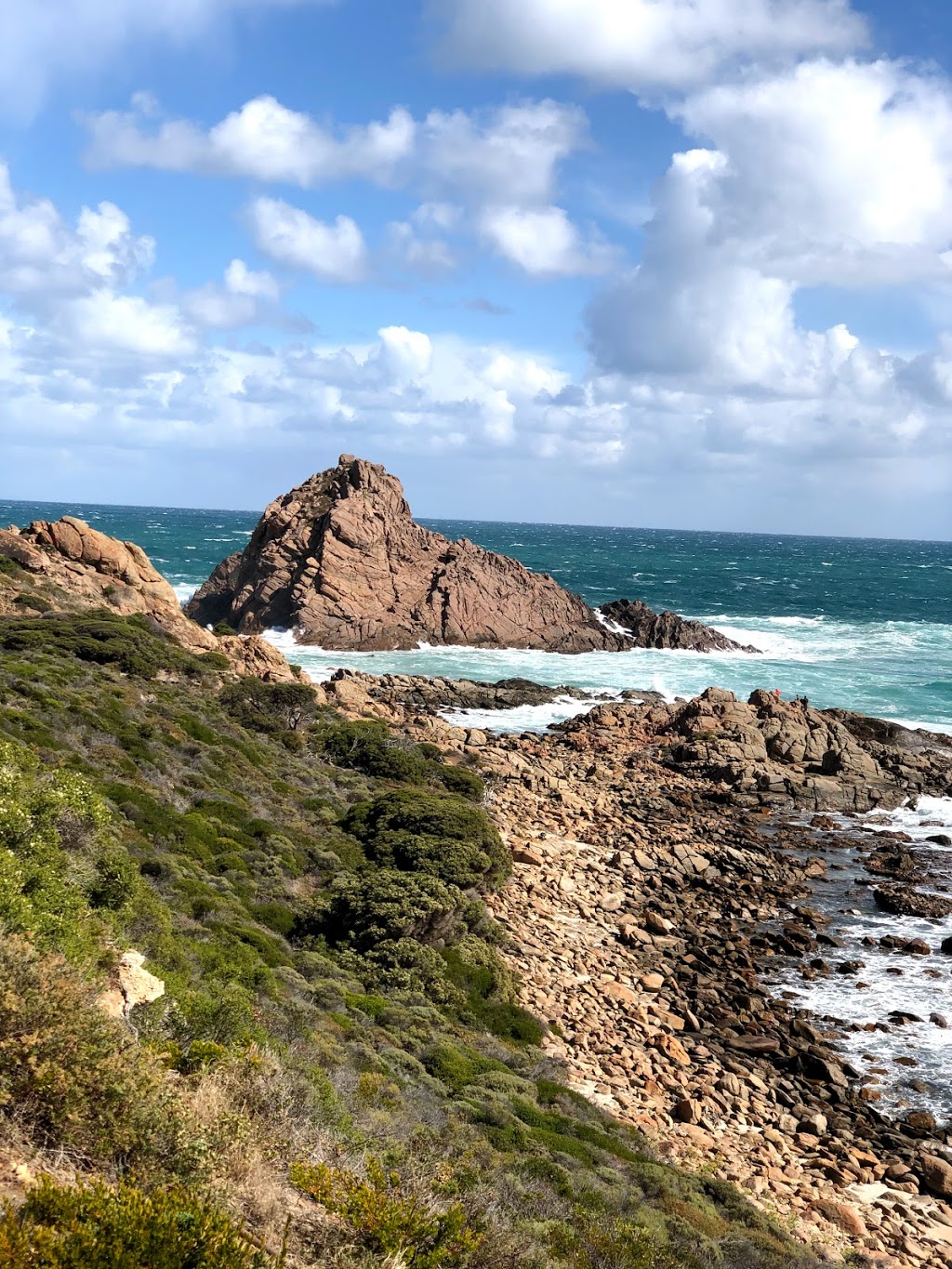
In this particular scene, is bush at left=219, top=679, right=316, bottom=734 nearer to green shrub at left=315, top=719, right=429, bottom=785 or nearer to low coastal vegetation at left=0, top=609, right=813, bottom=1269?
green shrub at left=315, top=719, right=429, bottom=785

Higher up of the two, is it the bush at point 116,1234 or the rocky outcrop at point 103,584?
the rocky outcrop at point 103,584

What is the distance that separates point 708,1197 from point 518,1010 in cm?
510

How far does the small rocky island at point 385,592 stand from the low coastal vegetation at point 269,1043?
36231 mm

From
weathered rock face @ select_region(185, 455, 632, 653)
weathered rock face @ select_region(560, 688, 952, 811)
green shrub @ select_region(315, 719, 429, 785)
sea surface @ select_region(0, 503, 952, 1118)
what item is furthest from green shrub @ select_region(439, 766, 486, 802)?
weathered rock face @ select_region(185, 455, 632, 653)

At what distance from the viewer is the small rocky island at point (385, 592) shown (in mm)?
61188

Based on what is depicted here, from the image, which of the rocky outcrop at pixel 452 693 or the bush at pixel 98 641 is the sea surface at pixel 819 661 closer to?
the rocky outcrop at pixel 452 693

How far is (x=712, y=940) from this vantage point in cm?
2109

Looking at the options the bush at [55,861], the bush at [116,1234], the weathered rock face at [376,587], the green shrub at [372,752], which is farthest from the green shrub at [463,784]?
the weathered rock face at [376,587]

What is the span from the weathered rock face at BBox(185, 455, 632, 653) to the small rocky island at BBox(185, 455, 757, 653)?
0.08 m

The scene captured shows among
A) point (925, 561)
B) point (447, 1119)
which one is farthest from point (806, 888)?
point (925, 561)

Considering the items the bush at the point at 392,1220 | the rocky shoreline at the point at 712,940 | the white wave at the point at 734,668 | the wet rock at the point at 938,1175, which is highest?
the bush at the point at 392,1220

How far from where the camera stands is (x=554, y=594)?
66625 millimetres

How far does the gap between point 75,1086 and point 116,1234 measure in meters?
1.60

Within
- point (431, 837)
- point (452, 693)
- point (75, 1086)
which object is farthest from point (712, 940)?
point (452, 693)
